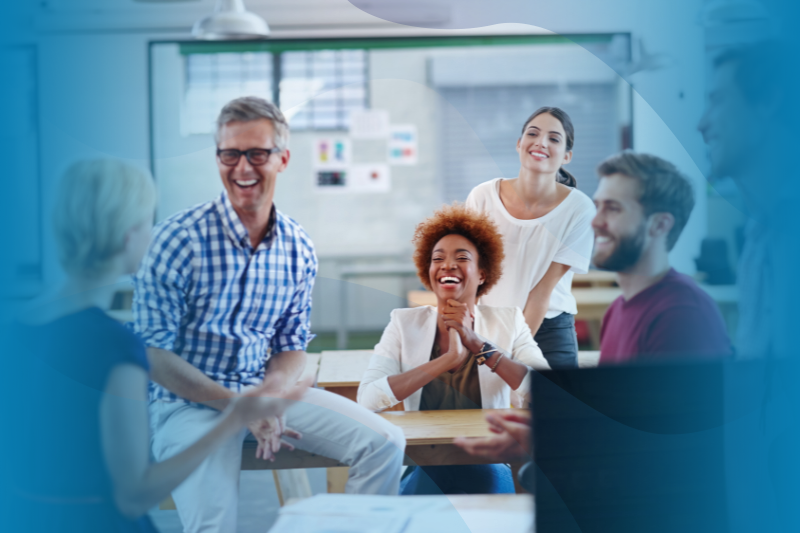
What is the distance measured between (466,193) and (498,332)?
21 cm

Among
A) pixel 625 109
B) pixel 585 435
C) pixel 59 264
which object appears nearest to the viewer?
pixel 585 435

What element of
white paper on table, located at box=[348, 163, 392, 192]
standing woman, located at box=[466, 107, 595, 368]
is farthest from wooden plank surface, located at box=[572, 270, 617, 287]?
white paper on table, located at box=[348, 163, 392, 192]

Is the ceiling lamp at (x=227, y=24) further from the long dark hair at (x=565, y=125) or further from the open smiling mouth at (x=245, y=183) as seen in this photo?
the long dark hair at (x=565, y=125)

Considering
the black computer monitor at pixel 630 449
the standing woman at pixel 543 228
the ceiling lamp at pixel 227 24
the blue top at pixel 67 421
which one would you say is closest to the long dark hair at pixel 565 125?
the standing woman at pixel 543 228

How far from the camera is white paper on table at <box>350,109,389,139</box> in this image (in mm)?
817

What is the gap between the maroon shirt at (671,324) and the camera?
2.67ft

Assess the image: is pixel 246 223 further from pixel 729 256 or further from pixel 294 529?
pixel 729 256

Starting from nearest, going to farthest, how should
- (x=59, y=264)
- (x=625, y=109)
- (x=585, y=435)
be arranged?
(x=585, y=435) < (x=59, y=264) < (x=625, y=109)

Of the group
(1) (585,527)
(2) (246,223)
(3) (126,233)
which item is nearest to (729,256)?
(1) (585,527)

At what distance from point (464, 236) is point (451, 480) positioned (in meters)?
0.35

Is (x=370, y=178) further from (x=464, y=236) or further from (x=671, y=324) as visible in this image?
(x=671, y=324)

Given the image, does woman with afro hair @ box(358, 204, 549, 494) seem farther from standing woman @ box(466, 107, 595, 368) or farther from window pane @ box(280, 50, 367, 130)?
window pane @ box(280, 50, 367, 130)

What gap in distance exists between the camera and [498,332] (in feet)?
2.87

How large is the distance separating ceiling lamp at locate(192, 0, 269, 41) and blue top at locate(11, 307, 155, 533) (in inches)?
15.7
